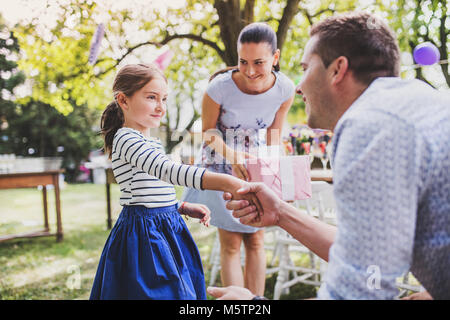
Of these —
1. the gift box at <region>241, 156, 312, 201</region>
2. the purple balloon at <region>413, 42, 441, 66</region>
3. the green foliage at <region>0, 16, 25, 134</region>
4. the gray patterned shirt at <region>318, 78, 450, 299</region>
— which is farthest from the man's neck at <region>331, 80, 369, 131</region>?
the green foliage at <region>0, 16, 25, 134</region>

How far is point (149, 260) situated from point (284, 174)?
635 millimetres

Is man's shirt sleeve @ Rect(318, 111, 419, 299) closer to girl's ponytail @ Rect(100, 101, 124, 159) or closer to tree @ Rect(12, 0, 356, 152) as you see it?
girl's ponytail @ Rect(100, 101, 124, 159)

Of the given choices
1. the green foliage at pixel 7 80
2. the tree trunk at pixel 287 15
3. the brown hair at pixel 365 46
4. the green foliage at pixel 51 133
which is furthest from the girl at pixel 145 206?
the green foliage at pixel 51 133

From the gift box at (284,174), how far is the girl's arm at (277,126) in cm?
25

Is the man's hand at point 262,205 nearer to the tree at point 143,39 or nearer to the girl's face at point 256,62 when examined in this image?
the girl's face at point 256,62

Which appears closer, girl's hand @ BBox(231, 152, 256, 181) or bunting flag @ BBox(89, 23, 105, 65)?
girl's hand @ BBox(231, 152, 256, 181)

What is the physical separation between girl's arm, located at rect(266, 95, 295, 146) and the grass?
19.4 inches

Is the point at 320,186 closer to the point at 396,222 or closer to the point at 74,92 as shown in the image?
the point at 396,222

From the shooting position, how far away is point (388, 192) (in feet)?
2.05

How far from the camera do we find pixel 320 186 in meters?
2.23

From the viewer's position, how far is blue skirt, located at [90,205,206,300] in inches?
43.6

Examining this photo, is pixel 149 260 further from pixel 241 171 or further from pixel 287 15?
pixel 287 15

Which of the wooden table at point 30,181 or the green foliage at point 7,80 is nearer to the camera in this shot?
the wooden table at point 30,181

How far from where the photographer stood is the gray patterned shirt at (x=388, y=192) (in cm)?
62
